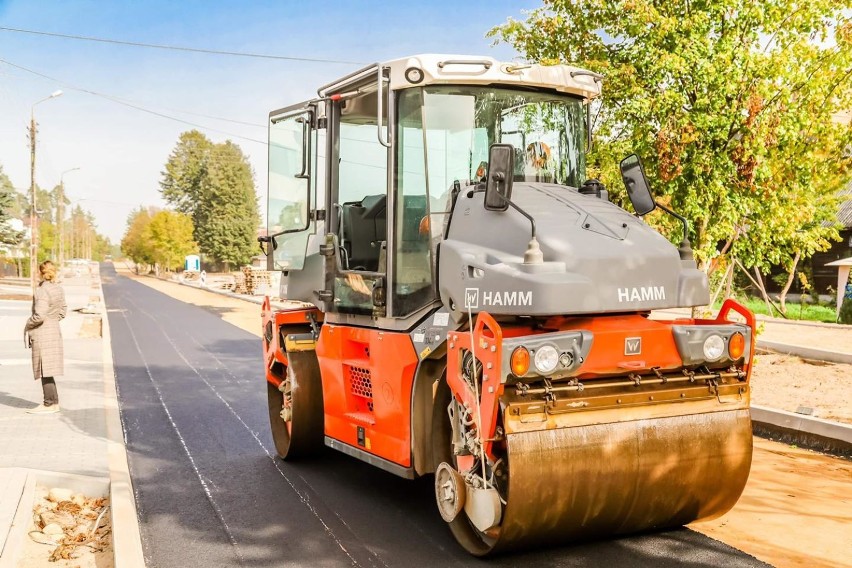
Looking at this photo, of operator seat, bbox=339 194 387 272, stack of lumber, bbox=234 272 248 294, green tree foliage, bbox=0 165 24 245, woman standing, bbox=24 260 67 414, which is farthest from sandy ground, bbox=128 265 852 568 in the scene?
green tree foliage, bbox=0 165 24 245

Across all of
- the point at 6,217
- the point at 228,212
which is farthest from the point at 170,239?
the point at 6,217

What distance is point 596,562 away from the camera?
5.12m

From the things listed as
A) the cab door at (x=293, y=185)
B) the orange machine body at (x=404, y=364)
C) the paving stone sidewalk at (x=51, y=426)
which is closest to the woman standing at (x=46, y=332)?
the paving stone sidewalk at (x=51, y=426)

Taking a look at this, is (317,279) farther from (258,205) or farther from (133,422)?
(258,205)

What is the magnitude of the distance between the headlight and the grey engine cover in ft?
0.78

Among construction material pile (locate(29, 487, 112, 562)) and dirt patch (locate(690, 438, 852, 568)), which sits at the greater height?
dirt patch (locate(690, 438, 852, 568))

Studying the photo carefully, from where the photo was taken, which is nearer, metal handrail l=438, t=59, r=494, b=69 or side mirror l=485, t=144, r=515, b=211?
side mirror l=485, t=144, r=515, b=211

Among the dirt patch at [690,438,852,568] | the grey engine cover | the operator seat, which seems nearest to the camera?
the grey engine cover

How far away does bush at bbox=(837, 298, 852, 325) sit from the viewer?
19781 millimetres

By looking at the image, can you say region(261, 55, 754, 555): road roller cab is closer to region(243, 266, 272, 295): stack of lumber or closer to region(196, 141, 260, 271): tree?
region(243, 266, 272, 295): stack of lumber

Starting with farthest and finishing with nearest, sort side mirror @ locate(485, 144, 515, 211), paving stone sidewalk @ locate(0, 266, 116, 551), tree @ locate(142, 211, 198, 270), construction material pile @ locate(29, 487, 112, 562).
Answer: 1. tree @ locate(142, 211, 198, 270)
2. paving stone sidewalk @ locate(0, 266, 116, 551)
3. construction material pile @ locate(29, 487, 112, 562)
4. side mirror @ locate(485, 144, 515, 211)

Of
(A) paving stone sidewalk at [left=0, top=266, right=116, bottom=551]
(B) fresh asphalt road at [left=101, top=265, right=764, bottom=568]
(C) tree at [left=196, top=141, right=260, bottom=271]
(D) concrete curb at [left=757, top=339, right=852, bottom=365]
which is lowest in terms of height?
(B) fresh asphalt road at [left=101, top=265, right=764, bottom=568]

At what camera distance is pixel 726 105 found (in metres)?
9.93

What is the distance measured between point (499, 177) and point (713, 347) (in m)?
1.70
